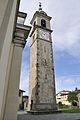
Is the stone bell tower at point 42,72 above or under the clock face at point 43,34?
under

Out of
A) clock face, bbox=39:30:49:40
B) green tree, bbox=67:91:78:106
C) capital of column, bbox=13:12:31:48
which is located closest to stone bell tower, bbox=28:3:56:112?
clock face, bbox=39:30:49:40

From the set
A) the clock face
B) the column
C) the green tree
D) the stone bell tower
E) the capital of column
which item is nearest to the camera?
the column

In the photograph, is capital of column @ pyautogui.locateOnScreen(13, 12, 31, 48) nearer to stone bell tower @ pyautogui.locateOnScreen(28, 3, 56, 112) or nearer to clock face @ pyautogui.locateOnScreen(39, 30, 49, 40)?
stone bell tower @ pyautogui.locateOnScreen(28, 3, 56, 112)

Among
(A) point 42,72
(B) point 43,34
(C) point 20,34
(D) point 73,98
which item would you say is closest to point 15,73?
(C) point 20,34

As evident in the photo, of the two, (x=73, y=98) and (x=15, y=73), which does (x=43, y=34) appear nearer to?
(x=15, y=73)

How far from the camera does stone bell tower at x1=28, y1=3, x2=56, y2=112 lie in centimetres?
2038

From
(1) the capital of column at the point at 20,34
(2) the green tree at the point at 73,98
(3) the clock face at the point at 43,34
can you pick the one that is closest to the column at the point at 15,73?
(1) the capital of column at the point at 20,34

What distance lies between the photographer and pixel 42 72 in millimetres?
22312

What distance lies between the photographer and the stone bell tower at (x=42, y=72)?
20.4m

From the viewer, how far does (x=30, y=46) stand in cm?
2911

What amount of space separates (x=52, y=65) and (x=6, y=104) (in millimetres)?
19616

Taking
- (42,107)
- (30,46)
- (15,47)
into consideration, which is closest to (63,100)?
(30,46)

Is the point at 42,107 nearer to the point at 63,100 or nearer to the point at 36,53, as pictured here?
the point at 36,53

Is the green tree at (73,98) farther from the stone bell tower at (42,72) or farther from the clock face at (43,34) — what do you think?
the clock face at (43,34)
